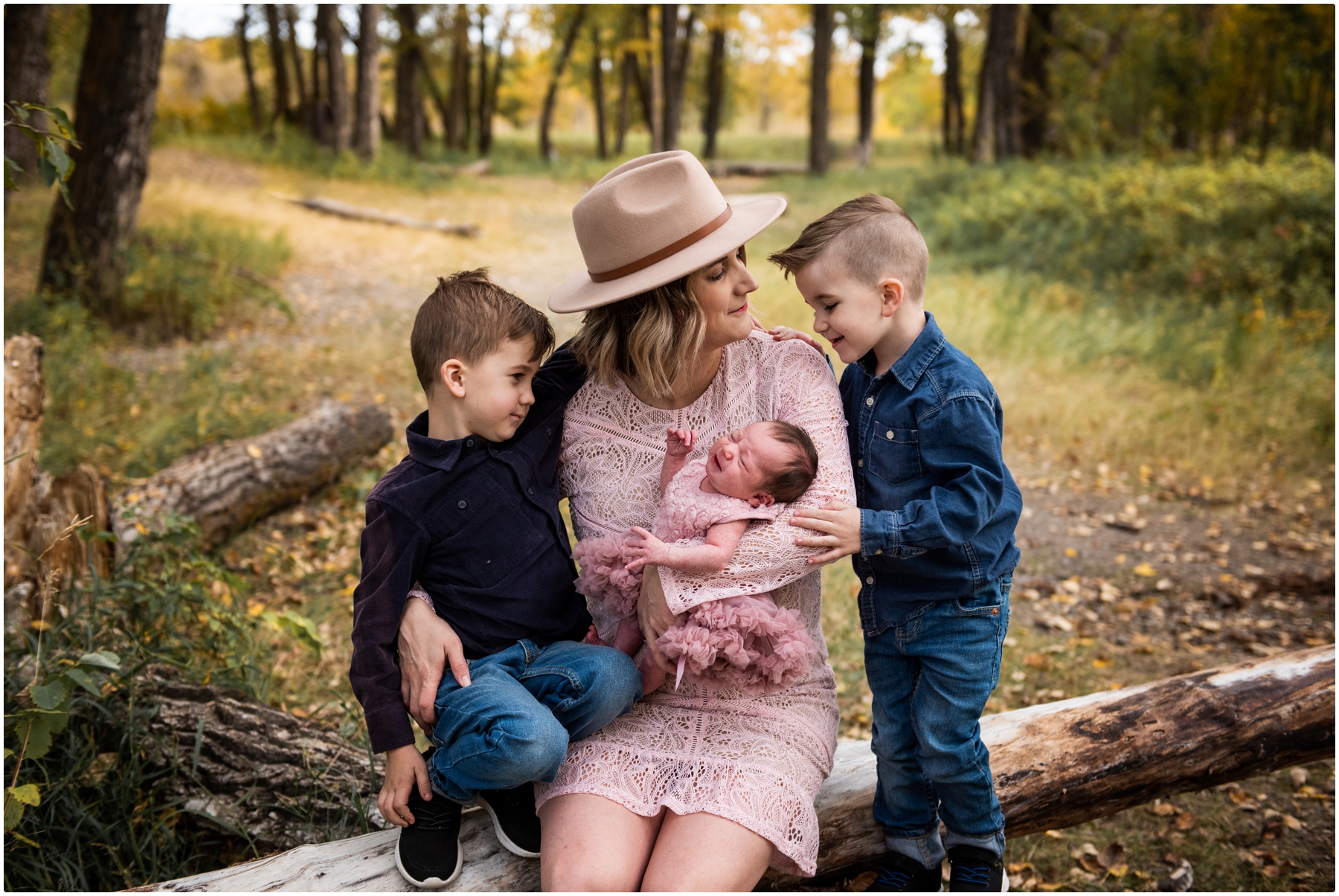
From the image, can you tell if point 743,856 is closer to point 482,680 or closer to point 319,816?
point 482,680

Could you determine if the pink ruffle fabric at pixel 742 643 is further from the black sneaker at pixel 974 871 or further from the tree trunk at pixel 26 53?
the tree trunk at pixel 26 53

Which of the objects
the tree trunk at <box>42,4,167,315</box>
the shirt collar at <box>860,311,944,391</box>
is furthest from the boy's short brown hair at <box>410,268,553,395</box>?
the tree trunk at <box>42,4,167,315</box>

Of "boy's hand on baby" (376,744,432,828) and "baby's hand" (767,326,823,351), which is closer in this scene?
"boy's hand on baby" (376,744,432,828)

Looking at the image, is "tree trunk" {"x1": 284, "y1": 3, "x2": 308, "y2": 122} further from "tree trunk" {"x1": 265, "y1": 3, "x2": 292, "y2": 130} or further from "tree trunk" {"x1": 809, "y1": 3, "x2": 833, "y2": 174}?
"tree trunk" {"x1": 809, "y1": 3, "x2": 833, "y2": 174}

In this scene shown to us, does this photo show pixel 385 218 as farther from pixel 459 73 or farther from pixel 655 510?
pixel 459 73

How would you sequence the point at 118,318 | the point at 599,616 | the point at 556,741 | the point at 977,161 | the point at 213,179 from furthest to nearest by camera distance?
1. the point at 977,161
2. the point at 213,179
3. the point at 118,318
4. the point at 599,616
5. the point at 556,741

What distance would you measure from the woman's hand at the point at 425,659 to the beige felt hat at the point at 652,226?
857mm

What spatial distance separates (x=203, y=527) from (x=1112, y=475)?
5989mm

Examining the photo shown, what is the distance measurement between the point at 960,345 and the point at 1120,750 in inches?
244

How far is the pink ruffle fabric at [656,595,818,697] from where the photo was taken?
2232mm

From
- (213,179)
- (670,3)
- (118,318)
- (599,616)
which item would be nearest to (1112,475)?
(599,616)

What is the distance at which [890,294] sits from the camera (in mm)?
2365

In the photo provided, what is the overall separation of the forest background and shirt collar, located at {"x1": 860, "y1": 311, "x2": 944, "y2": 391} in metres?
1.99

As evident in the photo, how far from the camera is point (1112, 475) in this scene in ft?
21.9
